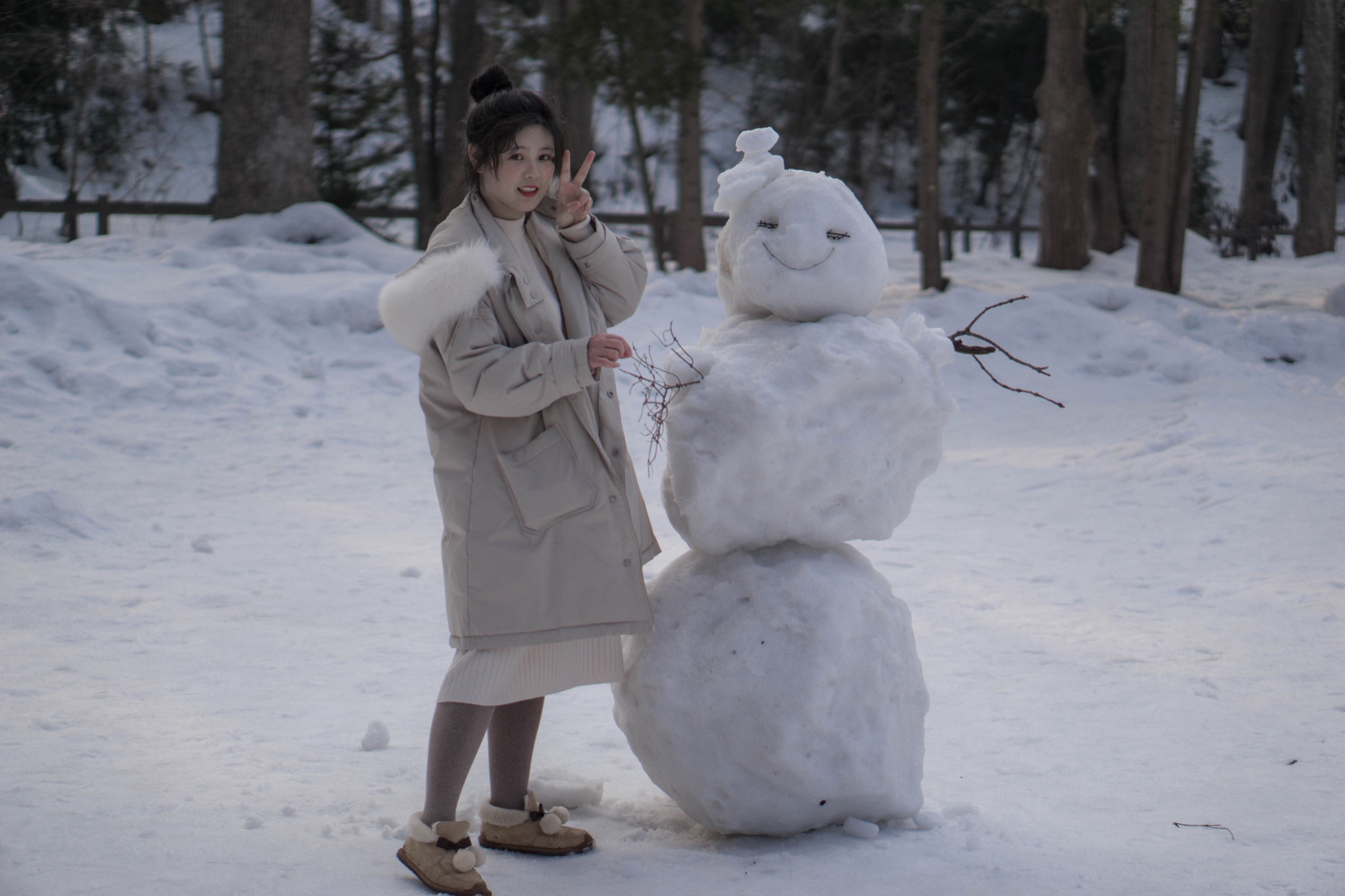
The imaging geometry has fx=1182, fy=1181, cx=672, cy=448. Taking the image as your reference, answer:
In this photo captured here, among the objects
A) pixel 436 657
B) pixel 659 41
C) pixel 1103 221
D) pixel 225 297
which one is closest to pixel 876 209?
pixel 1103 221

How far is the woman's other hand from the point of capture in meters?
2.33

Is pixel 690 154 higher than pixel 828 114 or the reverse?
the reverse

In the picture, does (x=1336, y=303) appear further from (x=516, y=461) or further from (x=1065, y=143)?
(x=516, y=461)

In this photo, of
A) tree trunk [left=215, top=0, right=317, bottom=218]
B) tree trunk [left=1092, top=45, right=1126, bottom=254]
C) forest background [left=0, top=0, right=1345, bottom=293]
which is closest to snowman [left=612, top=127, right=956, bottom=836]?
forest background [left=0, top=0, right=1345, bottom=293]

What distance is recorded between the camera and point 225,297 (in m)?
8.75

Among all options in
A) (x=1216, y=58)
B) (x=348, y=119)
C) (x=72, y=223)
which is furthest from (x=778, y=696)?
(x=1216, y=58)

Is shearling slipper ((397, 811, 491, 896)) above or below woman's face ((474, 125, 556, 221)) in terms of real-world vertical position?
below

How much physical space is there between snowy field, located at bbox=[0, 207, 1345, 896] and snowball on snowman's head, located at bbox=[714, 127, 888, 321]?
4.03 ft

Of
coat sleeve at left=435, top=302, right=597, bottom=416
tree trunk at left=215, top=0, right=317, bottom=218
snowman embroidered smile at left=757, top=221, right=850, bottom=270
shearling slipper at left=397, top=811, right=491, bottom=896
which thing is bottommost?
shearling slipper at left=397, top=811, right=491, bottom=896

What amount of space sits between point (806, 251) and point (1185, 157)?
10.7 meters

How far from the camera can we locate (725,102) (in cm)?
2739

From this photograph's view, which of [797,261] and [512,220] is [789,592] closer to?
[797,261]

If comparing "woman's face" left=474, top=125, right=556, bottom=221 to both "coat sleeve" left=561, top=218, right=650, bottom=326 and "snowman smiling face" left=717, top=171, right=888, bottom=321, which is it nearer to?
"coat sleeve" left=561, top=218, right=650, bottom=326

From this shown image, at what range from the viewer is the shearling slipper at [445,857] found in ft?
7.76
